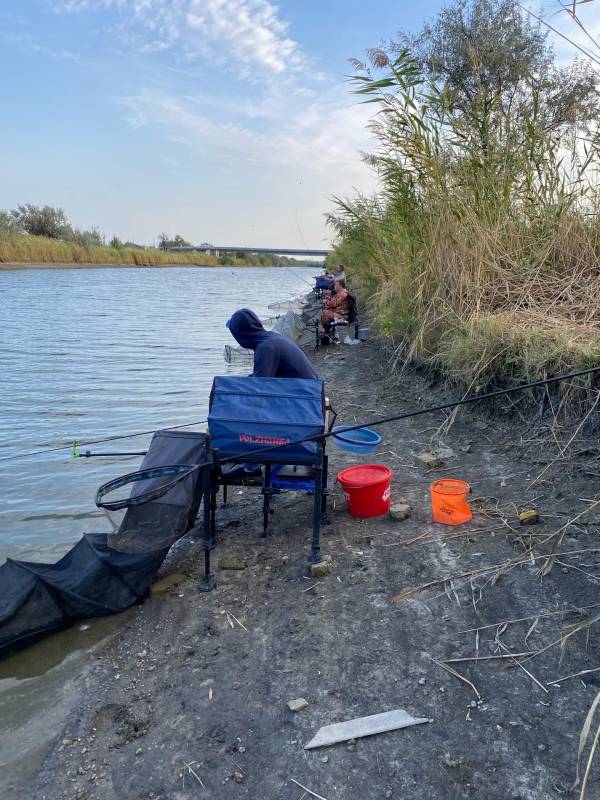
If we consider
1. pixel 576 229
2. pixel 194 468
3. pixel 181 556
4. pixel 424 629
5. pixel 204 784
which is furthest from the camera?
pixel 576 229

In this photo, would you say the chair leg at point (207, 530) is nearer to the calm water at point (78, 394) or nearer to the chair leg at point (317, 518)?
the chair leg at point (317, 518)

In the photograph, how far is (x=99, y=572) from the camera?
331 centimetres

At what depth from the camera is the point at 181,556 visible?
3.97 metres

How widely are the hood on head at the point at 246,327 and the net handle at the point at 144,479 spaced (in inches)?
53.4

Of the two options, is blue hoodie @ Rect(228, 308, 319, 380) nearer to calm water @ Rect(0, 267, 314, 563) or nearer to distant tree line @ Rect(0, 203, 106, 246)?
calm water @ Rect(0, 267, 314, 563)

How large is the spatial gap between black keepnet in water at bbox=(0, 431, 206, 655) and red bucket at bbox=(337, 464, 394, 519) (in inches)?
41.7

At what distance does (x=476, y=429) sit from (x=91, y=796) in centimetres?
402

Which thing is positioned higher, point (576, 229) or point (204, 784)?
point (576, 229)

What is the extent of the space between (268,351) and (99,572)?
6.00 ft

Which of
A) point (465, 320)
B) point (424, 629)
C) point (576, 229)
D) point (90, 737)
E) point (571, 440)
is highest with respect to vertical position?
point (576, 229)

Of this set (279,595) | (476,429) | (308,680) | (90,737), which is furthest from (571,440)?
(90,737)

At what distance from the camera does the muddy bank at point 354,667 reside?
2148 millimetres

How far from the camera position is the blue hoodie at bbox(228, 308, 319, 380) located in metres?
4.28

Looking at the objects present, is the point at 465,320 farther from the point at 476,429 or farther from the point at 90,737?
the point at 90,737
